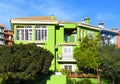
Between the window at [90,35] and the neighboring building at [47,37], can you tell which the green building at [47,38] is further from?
the window at [90,35]

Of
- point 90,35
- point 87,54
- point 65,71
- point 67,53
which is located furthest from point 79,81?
point 90,35

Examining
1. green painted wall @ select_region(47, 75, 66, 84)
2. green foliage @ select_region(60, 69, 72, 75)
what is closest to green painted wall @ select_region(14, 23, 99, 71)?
green foliage @ select_region(60, 69, 72, 75)

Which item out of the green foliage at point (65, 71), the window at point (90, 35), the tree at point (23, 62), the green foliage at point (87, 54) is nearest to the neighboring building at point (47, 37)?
the window at point (90, 35)

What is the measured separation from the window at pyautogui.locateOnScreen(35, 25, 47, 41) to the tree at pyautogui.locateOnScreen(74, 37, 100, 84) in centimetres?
596

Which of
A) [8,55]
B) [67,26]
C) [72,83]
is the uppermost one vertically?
[67,26]

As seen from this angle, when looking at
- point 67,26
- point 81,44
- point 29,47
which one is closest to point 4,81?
point 29,47

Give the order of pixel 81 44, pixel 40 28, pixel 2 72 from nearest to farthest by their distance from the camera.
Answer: pixel 2 72 → pixel 81 44 → pixel 40 28

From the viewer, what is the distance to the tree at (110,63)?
167 ft

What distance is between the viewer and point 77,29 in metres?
59.3

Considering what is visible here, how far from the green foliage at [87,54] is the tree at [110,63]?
31.9 inches

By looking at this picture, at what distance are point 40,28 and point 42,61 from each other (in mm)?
10673

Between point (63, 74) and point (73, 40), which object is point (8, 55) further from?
point (73, 40)

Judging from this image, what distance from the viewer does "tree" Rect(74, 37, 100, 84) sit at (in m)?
51.4

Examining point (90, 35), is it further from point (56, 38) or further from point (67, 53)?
point (56, 38)
